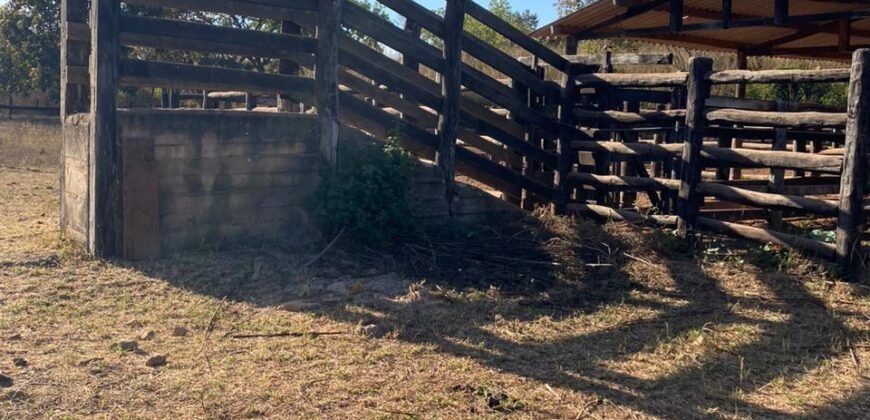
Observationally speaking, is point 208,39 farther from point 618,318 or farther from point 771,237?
point 771,237

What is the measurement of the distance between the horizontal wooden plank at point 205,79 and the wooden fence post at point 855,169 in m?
4.90

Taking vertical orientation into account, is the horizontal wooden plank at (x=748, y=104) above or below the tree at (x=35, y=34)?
below

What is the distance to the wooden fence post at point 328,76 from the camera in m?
7.98

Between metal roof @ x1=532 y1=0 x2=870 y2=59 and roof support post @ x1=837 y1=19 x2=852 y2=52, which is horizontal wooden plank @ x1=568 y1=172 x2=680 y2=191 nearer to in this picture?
metal roof @ x1=532 y1=0 x2=870 y2=59

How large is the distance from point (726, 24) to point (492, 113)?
4079 millimetres

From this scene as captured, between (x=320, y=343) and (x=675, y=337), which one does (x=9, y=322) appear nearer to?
(x=320, y=343)

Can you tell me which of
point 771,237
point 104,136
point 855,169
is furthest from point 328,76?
point 855,169

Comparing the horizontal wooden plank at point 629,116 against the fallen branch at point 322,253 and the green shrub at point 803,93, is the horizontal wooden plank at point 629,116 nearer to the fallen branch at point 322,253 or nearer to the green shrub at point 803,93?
the fallen branch at point 322,253

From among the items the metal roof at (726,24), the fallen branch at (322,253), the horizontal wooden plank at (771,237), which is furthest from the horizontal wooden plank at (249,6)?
the metal roof at (726,24)

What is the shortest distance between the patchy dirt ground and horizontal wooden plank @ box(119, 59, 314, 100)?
60.7 inches

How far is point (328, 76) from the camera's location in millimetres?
8047

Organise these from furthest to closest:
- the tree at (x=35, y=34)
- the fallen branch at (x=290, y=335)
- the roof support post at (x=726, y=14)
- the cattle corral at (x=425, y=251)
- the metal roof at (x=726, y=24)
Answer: the tree at (x=35, y=34), the metal roof at (x=726, y=24), the roof support post at (x=726, y=14), the fallen branch at (x=290, y=335), the cattle corral at (x=425, y=251)

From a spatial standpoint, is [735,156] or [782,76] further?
[735,156]

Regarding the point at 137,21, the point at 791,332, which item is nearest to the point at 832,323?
the point at 791,332
